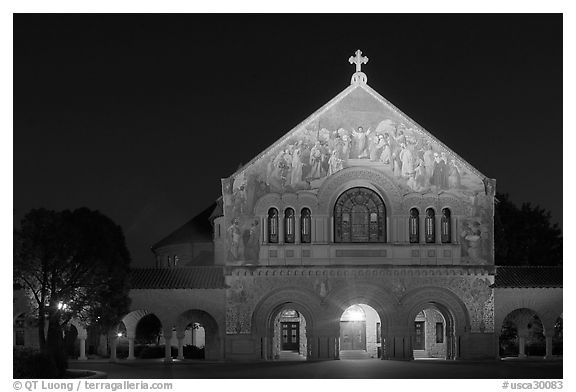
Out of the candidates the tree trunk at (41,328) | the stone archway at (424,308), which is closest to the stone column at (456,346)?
the stone archway at (424,308)

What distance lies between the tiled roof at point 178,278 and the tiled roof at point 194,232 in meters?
16.2

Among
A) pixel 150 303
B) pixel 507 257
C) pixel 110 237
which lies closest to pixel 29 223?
pixel 110 237

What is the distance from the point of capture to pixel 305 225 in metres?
53.2

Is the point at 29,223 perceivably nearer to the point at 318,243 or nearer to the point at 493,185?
the point at 318,243

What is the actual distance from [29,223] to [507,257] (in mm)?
34151

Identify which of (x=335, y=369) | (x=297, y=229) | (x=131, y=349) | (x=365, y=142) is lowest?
(x=335, y=369)

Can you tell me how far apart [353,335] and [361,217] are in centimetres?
754

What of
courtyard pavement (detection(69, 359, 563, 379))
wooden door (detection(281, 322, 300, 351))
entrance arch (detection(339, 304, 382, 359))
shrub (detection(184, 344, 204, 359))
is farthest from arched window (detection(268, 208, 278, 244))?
shrub (detection(184, 344, 204, 359))

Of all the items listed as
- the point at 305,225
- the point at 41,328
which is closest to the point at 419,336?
the point at 305,225

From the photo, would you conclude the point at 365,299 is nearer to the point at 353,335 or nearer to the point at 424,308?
the point at 424,308

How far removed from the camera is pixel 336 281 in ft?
174

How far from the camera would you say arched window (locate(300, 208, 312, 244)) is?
53.2 metres

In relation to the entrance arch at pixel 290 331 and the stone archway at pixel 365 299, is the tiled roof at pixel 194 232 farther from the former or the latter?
the stone archway at pixel 365 299

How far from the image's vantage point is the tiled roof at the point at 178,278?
5366cm
